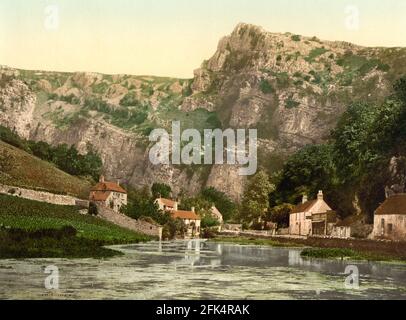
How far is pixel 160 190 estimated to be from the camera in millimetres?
29281

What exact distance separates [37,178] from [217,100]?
450 inches

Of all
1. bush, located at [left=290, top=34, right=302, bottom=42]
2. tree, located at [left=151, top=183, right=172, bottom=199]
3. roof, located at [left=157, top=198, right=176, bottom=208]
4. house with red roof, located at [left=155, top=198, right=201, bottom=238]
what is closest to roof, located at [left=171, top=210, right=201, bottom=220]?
house with red roof, located at [left=155, top=198, right=201, bottom=238]

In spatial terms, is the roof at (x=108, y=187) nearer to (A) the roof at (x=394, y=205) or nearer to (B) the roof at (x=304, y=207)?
(B) the roof at (x=304, y=207)

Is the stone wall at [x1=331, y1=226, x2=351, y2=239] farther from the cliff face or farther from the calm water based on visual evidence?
the cliff face

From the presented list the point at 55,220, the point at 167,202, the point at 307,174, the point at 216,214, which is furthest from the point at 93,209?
the point at 307,174

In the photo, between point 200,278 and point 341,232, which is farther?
point 341,232

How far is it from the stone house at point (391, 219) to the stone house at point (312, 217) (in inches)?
94.4

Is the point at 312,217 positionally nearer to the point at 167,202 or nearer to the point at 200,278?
the point at 167,202

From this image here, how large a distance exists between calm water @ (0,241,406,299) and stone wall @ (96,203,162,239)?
16.4ft

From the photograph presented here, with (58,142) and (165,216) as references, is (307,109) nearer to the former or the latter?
(165,216)

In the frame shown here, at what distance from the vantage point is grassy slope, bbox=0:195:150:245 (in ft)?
89.5

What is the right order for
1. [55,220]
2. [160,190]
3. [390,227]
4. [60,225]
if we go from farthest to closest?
[160,190]
[55,220]
[60,225]
[390,227]

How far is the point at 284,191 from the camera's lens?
3019 centimetres
